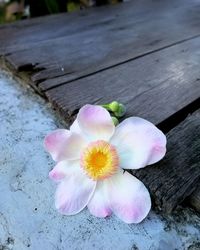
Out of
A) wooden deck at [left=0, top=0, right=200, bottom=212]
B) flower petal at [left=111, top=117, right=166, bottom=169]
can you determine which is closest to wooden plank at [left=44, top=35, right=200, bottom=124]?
wooden deck at [left=0, top=0, right=200, bottom=212]

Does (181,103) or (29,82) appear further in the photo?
(29,82)

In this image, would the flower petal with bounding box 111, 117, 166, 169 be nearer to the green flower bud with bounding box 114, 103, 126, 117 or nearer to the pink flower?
the pink flower

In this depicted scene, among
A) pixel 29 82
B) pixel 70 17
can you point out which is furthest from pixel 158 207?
pixel 70 17

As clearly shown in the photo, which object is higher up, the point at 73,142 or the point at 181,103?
the point at 73,142

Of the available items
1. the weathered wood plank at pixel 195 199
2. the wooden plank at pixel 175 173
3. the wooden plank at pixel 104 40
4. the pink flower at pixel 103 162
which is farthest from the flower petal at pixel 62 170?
the wooden plank at pixel 104 40

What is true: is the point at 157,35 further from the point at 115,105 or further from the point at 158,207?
the point at 158,207

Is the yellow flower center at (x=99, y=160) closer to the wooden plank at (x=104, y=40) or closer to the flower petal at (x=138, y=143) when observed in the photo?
the flower petal at (x=138, y=143)
